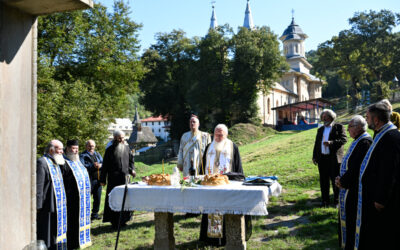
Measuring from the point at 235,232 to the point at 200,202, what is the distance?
2.52ft

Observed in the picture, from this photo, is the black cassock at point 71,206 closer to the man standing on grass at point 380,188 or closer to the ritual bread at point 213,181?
the ritual bread at point 213,181

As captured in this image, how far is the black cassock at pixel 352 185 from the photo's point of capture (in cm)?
477

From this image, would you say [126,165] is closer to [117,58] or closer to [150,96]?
[117,58]

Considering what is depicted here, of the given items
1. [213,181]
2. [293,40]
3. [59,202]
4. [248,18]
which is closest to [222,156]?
[213,181]

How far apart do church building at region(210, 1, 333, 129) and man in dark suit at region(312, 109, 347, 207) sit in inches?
1696

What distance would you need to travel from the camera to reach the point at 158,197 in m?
5.09

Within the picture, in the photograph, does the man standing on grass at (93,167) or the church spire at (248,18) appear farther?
the church spire at (248,18)

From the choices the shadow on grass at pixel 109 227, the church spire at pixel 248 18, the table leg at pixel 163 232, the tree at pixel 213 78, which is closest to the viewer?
the table leg at pixel 163 232

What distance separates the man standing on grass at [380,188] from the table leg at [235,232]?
1.55 meters

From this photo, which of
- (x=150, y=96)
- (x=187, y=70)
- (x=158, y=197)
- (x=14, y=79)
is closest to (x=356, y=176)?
(x=158, y=197)

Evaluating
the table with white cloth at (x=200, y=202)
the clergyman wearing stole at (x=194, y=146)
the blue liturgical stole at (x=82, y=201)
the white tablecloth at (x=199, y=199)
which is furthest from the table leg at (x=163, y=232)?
the clergyman wearing stole at (x=194, y=146)

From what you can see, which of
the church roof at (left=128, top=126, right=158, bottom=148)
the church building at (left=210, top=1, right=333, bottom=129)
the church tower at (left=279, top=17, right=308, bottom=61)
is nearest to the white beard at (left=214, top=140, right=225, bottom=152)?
the church building at (left=210, top=1, right=333, bottom=129)

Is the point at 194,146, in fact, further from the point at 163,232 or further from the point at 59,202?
the point at 59,202

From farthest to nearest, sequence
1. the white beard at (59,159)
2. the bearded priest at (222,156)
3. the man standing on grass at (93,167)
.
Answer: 1. the man standing on grass at (93,167)
2. the bearded priest at (222,156)
3. the white beard at (59,159)
